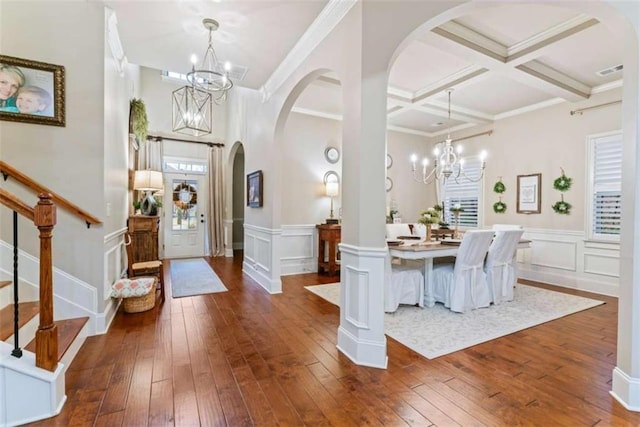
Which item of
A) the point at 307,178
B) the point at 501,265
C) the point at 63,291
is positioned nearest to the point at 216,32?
the point at 63,291

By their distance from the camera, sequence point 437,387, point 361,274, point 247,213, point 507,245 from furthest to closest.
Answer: point 247,213, point 507,245, point 361,274, point 437,387

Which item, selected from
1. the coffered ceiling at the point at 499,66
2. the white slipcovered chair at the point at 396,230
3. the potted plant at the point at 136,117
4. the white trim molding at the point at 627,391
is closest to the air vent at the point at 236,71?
the coffered ceiling at the point at 499,66

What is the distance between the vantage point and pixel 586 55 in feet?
11.4

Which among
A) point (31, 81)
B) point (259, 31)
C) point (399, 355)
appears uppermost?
point (259, 31)

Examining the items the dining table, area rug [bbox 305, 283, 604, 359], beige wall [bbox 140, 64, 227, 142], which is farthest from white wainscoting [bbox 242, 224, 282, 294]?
beige wall [bbox 140, 64, 227, 142]

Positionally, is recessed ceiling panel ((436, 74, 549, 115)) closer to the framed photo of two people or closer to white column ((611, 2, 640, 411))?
white column ((611, 2, 640, 411))

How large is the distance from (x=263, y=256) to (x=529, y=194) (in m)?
4.70

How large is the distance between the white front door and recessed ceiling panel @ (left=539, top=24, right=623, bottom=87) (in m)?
7.10

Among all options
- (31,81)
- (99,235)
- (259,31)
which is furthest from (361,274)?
(31,81)

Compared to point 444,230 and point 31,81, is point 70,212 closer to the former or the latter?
point 31,81

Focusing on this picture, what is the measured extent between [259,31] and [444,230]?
4.11 meters

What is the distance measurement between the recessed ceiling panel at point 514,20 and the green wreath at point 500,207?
10.6 ft

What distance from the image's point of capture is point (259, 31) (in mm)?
3064

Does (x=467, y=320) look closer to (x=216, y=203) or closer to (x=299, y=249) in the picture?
(x=299, y=249)
